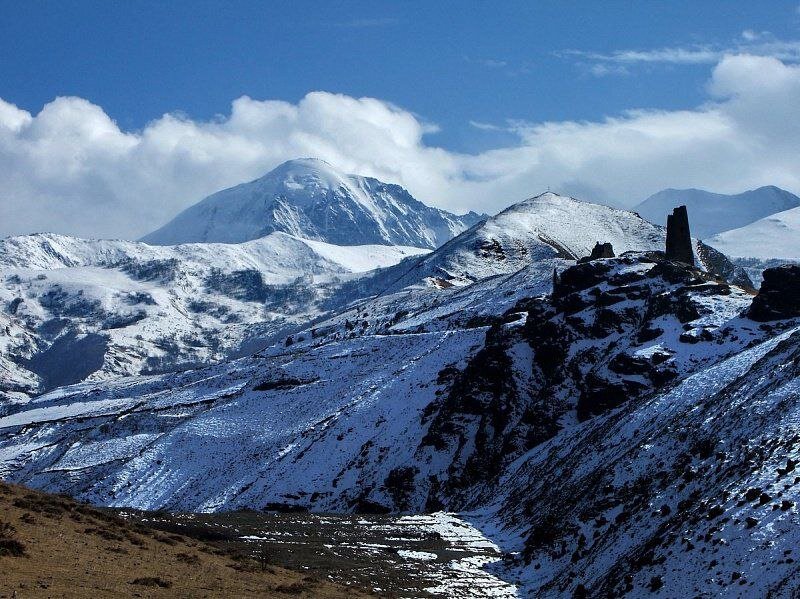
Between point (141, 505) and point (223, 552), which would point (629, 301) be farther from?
point (223, 552)

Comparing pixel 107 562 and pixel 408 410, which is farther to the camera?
pixel 408 410

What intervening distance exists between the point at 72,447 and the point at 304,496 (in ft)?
164

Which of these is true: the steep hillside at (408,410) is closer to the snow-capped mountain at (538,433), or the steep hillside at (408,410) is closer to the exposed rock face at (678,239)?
the snow-capped mountain at (538,433)

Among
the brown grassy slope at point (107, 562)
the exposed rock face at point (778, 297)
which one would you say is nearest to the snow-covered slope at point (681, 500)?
the brown grassy slope at point (107, 562)

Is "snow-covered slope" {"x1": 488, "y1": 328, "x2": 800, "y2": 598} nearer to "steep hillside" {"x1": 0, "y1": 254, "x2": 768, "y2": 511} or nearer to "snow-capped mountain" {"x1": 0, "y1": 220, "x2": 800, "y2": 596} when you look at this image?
"snow-capped mountain" {"x1": 0, "y1": 220, "x2": 800, "y2": 596}

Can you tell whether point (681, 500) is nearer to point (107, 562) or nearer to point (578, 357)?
point (107, 562)

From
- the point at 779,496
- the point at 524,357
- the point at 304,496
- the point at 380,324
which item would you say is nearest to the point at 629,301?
the point at 524,357

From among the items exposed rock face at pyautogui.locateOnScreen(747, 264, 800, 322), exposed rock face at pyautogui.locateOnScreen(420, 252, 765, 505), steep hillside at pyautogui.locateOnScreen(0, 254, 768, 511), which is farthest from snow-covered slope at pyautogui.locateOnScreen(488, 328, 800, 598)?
exposed rock face at pyautogui.locateOnScreen(747, 264, 800, 322)

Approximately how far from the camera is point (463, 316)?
159 m

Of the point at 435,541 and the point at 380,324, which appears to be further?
the point at 380,324

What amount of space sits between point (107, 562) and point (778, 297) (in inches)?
2614

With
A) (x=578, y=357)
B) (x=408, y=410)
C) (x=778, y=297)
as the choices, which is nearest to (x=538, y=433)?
(x=578, y=357)

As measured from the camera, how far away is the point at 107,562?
3569 cm

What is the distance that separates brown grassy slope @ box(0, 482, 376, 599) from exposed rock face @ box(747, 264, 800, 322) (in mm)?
55849
